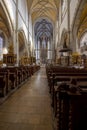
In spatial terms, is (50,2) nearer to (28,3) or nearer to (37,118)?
(28,3)

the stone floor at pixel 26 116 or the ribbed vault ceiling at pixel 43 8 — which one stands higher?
the ribbed vault ceiling at pixel 43 8

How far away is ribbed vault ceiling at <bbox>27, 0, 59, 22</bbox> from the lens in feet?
88.6

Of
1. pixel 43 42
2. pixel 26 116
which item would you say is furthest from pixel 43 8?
pixel 26 116

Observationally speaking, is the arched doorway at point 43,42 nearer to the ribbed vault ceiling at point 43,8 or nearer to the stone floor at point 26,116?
the ribbed vault ceiling at point 43,8

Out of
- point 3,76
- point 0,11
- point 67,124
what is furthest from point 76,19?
point 67,124

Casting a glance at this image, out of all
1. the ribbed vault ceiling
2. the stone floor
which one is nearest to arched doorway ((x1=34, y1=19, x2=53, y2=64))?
the ribbed vault ceiling

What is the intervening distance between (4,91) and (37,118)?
2261 mm

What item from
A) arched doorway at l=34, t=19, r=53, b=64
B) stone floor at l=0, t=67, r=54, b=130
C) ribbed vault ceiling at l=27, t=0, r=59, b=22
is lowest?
stone floor at l=0, t=67, r=54, b=130

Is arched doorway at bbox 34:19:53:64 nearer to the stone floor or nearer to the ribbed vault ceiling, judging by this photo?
the ribbed vault ceiling

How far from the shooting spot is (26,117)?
3.36m

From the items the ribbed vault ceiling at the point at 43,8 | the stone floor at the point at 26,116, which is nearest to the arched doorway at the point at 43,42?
the ribbed vault ceiling at the point at 43,8

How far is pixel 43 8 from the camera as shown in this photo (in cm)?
3080

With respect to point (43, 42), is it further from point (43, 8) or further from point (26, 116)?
point (26, 116)

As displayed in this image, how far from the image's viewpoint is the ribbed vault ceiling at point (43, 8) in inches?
1064
